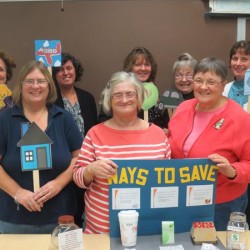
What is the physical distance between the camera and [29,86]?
1841mm

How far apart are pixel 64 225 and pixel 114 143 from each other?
0.45 meters

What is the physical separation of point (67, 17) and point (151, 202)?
205 centimetres

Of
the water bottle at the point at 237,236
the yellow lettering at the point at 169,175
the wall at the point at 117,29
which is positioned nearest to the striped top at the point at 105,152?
the yellow lettering at the point at 169,175

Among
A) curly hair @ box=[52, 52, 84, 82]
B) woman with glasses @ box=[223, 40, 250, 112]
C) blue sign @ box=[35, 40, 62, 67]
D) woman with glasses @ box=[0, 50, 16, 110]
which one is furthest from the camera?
curly hair @ box=[52, 52, 84, 82]

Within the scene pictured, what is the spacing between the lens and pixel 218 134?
1.78m

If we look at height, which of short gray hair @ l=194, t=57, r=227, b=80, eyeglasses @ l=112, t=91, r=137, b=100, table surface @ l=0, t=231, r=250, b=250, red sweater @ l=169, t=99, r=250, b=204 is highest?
short gray hair @ l=194, t=57, r=227, b=80

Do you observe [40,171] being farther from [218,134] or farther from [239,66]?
[239,66]

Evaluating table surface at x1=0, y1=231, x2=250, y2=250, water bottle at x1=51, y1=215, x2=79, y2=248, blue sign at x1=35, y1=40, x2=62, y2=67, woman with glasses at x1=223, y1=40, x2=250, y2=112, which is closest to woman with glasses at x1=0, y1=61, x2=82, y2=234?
table surface at x1=0, y1=231, x2=250, y2=250

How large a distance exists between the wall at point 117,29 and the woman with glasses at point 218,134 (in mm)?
1343

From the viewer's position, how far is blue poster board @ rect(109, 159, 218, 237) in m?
1.58

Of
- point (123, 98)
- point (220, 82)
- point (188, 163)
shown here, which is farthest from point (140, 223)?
point (220, 82)

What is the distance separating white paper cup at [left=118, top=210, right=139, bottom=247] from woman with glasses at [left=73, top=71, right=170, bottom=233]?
0.14 m

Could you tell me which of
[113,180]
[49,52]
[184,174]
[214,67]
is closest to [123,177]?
[113,180]

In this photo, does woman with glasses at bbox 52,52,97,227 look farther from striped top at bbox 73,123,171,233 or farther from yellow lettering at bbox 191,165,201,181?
yellow lettering at bbox 191,165,201,181
